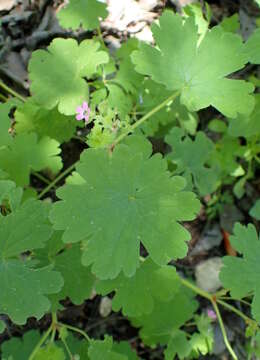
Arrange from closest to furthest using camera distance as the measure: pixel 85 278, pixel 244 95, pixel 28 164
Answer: pixel 244 95
pixel 85 278
pixel 28 164

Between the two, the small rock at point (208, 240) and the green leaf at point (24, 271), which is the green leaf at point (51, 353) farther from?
the small rock at point (208, 240)

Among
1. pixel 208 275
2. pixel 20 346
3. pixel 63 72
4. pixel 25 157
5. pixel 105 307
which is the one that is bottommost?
pixel 208 275

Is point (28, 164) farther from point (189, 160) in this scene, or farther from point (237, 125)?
point (237, 125)

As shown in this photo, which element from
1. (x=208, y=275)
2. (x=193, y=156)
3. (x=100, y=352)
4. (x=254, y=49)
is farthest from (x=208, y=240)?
(x=254, y=49)

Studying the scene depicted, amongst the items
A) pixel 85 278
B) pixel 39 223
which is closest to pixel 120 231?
pixel 39 223

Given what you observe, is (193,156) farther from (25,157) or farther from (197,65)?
(25,157)
